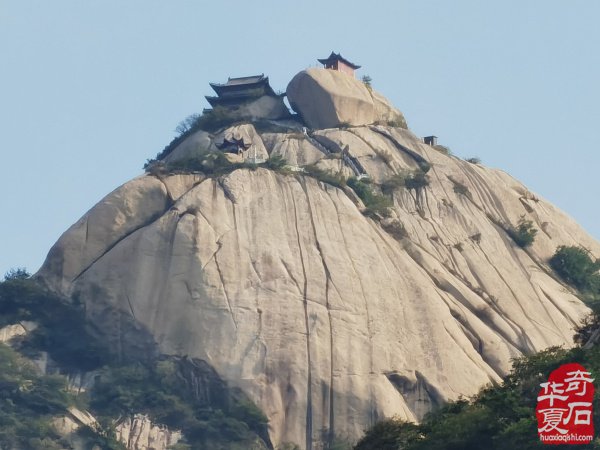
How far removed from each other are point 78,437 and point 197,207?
40.1 ft

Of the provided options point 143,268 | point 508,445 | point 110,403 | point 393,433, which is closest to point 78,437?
point 110,403

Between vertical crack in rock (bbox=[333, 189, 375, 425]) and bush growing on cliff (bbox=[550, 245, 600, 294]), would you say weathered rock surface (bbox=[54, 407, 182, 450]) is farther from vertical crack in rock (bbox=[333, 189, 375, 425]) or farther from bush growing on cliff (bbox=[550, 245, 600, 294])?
bush growing on cliff (bbox=[550, 245, 600, 294])

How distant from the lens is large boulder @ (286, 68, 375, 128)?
87.4m

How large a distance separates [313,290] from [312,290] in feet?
0.13

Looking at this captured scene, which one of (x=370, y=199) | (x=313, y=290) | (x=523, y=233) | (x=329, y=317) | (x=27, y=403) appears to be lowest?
(x=27, y=403)

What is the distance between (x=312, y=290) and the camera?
7369 centimetres

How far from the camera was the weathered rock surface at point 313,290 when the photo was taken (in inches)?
2793

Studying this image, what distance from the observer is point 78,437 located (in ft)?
228

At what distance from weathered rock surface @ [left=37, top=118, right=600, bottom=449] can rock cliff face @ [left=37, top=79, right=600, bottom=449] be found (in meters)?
0.07

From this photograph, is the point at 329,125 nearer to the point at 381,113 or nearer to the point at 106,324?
the point at 381,113

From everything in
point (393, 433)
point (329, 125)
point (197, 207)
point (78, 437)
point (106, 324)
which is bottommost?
point (393, 433)

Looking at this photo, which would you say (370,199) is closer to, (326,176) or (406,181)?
(326,176)


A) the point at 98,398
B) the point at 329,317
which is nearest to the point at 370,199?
the point at 329,317

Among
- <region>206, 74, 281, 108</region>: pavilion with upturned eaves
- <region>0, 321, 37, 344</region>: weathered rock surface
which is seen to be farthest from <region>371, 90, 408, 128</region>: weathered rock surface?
<region>0, 321, 37, 344</region>: weathered rock surface
